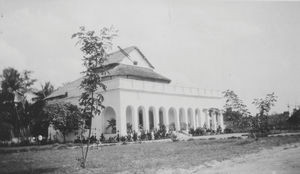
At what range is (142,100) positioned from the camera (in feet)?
90.4

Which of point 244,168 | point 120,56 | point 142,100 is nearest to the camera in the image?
point 244,168

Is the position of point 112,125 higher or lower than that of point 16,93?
lower

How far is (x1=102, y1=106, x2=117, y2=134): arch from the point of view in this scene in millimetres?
26500

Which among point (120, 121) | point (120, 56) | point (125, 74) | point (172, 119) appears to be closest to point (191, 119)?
point (172, 119)

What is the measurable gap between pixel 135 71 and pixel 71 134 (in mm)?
8860

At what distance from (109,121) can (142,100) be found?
3.47 metres

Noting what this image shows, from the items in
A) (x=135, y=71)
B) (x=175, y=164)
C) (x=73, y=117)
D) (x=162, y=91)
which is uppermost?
(x=135, y=71)

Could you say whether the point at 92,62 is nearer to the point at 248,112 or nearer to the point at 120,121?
the point at 248,112

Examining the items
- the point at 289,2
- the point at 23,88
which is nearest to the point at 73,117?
the point at 23,88

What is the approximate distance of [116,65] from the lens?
31031mm

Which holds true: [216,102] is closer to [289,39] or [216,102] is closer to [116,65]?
[116,65]

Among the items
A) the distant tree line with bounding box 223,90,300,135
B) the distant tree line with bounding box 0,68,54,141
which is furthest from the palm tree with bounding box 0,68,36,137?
the distant tree line with bounding box 223,90,300,135

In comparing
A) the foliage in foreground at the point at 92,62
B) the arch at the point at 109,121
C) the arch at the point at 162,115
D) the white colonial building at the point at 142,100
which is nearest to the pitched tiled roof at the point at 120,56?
the white colonial building at the point at 142,100

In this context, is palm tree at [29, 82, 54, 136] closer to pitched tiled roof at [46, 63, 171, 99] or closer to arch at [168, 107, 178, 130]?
pitched tiled roof at [46, 63, 171, 99]
